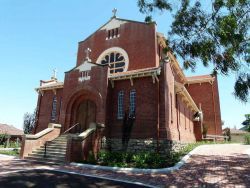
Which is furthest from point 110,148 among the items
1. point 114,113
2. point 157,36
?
point 157,36

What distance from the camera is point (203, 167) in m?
11.3

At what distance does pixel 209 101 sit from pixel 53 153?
77.1 ft

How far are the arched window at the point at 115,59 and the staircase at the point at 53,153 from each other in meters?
8.35

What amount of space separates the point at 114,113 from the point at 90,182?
312 inches

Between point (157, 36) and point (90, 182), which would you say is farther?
point (157, 36)

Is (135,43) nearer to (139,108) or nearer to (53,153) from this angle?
(139,108)

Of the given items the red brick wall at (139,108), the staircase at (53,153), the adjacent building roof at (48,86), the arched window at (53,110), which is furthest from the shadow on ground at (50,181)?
the adjacent building roof at (48,86)

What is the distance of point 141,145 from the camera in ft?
47.4

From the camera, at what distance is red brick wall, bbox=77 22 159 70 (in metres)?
20.2

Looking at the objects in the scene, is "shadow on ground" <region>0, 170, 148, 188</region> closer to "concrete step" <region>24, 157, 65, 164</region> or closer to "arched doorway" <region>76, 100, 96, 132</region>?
"concrete step" <region>24, 157, 65, 164</region>

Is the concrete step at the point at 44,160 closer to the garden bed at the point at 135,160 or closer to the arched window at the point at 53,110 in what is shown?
the garden bed at the point at 135,160

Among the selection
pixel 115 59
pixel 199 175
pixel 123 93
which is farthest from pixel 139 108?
pixel 115 59

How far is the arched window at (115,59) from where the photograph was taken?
2122 centimetres

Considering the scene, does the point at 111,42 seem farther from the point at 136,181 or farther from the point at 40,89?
the point at 136,181
